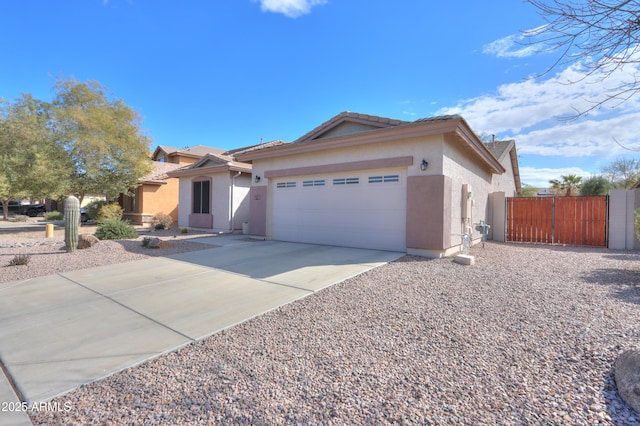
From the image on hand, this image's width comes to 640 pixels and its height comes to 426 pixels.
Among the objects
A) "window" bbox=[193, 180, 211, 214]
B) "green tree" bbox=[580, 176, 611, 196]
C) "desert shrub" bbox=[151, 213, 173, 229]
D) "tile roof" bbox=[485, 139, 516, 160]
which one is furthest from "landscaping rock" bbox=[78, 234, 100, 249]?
"green tree" bbox=[580, 176, 611, 196]

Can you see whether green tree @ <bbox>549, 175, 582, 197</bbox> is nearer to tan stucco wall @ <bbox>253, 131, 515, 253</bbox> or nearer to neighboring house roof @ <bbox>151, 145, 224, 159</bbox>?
tan stucco wall @ <bbox>253, 131, 515, 253</bbox>

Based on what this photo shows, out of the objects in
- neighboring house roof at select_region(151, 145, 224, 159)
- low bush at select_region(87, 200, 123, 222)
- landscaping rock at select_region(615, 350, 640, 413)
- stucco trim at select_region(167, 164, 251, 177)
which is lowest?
landscaping rock at select_region(615, 350, 640, 413)

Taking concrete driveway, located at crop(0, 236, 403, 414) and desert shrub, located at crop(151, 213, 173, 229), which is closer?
concrete driveway, located at crop(0, 236, 403, 414)

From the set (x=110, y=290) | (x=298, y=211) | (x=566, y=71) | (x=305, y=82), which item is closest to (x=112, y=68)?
(x=305, y=82)

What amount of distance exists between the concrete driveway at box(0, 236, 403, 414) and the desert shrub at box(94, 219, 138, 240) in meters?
5.23

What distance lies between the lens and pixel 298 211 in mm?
11508

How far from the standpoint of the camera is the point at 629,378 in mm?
2406

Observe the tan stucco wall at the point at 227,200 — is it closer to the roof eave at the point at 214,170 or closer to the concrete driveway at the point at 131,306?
the roof eave at the point at 214,170

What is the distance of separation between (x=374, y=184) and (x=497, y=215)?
26.9ft

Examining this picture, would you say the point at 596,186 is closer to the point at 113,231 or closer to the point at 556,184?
the point at 556,184

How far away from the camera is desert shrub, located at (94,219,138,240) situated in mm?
12141

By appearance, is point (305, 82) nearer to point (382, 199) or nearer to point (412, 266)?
point (382, 199)

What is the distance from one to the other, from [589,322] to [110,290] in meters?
7.62

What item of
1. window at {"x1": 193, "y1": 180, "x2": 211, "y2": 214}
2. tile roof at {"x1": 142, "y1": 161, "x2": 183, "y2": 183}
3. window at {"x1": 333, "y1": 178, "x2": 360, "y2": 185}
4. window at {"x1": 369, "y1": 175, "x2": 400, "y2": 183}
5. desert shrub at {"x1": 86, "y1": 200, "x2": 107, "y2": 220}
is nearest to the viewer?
window at {"x1": 369, "y1": 175, "x2": 400, "y2": 183}
